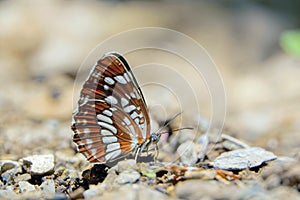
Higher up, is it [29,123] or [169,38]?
[169,38]

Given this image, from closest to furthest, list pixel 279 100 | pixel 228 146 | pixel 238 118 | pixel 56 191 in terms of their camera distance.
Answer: pixel 56 191
pixel 228 146
pixel 238 118
pixel 279 100

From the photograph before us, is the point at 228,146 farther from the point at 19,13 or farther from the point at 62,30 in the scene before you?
the point at 19,13

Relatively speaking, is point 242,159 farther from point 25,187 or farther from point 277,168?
point 25,187

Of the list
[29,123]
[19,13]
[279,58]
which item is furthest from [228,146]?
[19,13]

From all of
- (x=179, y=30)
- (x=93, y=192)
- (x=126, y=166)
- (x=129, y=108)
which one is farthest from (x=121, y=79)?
(x=179, y=30)

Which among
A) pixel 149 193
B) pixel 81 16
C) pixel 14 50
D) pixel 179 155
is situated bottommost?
pixel 149 193

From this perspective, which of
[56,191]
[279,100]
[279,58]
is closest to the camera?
[56,191]
